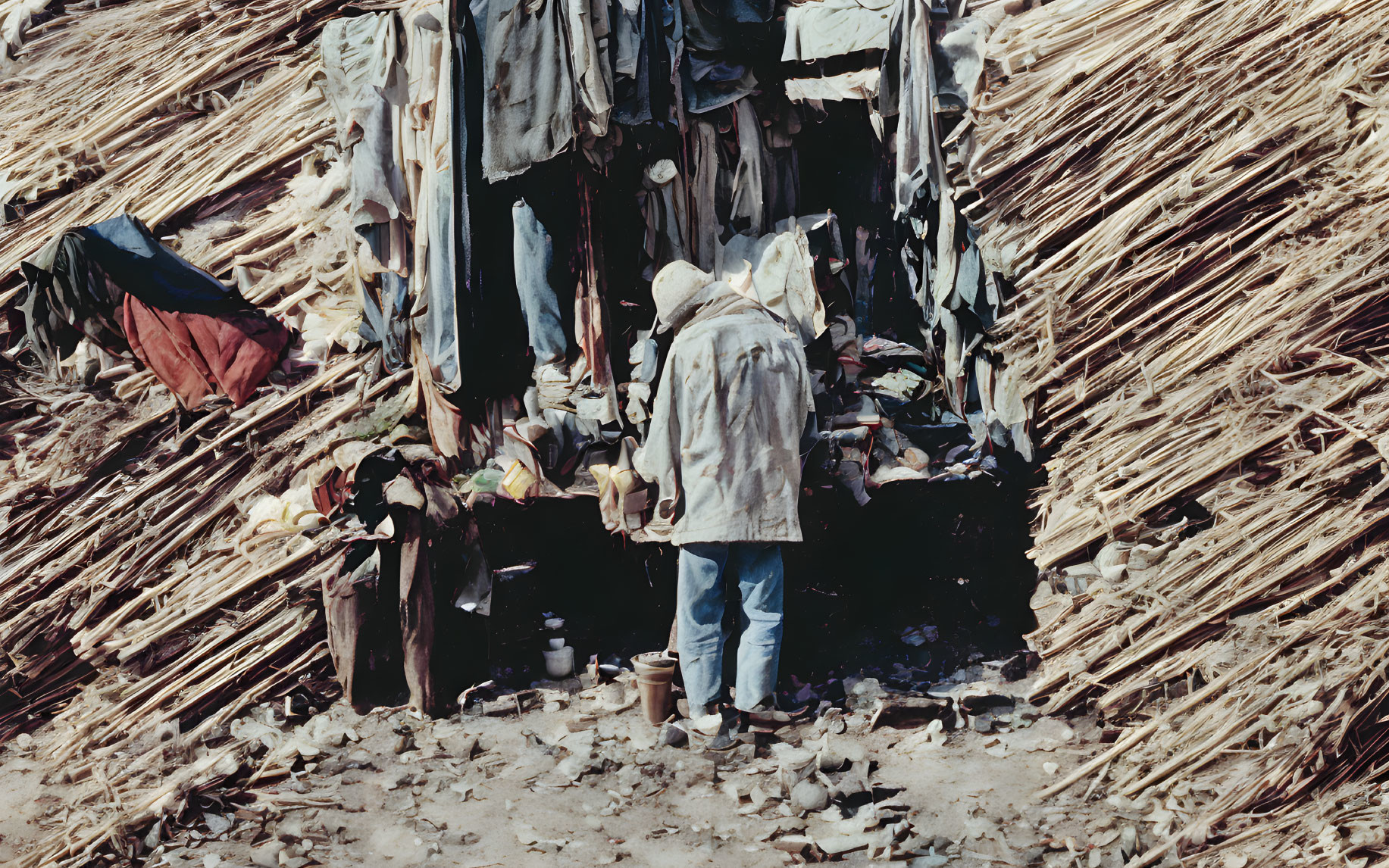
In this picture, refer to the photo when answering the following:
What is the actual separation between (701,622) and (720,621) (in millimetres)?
76

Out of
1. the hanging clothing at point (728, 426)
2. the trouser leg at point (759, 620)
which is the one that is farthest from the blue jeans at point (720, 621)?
the hanging clothing at point (728, 426)

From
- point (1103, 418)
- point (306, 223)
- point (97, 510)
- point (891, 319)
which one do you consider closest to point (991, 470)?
point (1103, 418)

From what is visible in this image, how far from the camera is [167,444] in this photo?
5.50 metres

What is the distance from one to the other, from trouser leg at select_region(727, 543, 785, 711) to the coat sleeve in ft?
1.09

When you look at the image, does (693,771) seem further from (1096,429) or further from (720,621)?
(1096,429)

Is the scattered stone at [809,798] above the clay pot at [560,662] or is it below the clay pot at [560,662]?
above

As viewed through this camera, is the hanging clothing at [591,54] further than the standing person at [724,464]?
Yes

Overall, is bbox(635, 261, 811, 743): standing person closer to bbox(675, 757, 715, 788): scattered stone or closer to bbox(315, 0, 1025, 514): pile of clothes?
bbox(675, 757, 715, 788): scattered stone

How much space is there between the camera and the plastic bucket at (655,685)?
4328mm

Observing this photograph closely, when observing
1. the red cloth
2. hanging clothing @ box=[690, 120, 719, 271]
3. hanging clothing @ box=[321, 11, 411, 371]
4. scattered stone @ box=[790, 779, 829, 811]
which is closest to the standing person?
scattered stone @ box=[790, 779, 829, 811]

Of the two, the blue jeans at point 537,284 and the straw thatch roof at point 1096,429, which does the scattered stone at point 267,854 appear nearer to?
the straw thatch roof at point 1096,429

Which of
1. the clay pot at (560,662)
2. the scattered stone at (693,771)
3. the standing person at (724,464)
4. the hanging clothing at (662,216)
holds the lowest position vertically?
the clay pot at (560,662)

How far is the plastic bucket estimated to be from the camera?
4.33 meters

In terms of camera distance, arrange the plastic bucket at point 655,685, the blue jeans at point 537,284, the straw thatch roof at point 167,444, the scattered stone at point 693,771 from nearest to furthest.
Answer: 1. the scattered stone at point 693,771
2. the plastic bucket at point 655,685
3. the straw thatch roof at point 167,444
4. the blue jeans at point 537,284
